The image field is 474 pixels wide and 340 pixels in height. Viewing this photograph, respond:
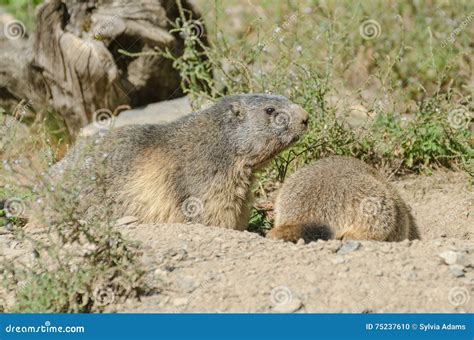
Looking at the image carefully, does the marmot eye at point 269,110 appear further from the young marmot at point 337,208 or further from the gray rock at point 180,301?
the gray rock at point 180,301

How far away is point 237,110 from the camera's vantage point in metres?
7.09

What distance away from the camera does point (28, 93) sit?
33.2 feet

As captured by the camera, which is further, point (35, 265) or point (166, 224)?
point (166, 224)

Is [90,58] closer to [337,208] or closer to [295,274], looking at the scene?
[337,208]

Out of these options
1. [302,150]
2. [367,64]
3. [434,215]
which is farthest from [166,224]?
[367,64]

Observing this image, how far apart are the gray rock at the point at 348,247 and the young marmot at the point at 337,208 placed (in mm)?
493

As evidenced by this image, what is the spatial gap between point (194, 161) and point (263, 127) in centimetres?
69

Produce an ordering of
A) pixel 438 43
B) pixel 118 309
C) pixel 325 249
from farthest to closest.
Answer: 1. pixel 438 43
2. pixel 325 249
3. pixel 118 309

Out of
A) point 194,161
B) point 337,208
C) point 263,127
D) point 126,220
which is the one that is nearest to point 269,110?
point 263,127

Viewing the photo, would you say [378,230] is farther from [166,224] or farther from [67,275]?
[67,275]

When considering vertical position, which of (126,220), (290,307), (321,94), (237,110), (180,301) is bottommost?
(126,220)

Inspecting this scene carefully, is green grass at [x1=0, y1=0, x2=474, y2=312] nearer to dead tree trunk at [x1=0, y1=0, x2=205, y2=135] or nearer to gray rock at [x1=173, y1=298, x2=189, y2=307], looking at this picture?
gray rock at [x1=173, y1=298, x2=189, y2=307]

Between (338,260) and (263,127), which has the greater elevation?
(263,127)

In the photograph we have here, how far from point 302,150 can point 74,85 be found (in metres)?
3.11
